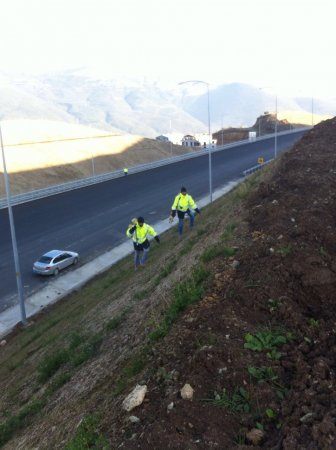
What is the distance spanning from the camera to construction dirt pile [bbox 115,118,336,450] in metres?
5.30

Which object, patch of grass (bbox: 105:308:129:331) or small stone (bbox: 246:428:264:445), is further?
patch of grass (bbox: 105:308:129:331)

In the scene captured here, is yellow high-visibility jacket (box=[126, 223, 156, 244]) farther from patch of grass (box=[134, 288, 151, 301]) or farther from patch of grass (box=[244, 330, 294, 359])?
patch of grass (box=[244, 330, 294, 359])

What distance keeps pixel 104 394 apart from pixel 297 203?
759 cm

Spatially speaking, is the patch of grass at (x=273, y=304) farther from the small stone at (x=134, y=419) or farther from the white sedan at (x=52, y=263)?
the white sedan at (x=52, y=263)

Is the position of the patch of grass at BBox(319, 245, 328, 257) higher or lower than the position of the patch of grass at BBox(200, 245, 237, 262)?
higher

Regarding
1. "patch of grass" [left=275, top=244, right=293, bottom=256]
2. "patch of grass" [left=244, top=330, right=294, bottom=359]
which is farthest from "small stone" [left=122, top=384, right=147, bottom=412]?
"patch of grass" [left=275, top=244, right=293, bottom=256]

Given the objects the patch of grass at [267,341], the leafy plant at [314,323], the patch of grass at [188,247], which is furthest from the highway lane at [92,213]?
the leafy plant at [314,323]

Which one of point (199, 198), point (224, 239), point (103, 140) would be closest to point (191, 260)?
point (224, 239)

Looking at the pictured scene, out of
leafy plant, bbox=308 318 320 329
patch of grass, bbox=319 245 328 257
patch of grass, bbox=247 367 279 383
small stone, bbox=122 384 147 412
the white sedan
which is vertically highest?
patch of grass, bbox=319 245 328 257

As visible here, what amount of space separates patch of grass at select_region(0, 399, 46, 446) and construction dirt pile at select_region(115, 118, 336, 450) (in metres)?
2.98

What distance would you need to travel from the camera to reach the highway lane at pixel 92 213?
27.4 meters

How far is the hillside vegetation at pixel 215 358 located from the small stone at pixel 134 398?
0.07 meters

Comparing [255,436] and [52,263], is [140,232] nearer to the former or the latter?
[255,436]

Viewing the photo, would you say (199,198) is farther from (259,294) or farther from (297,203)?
(259,294)
